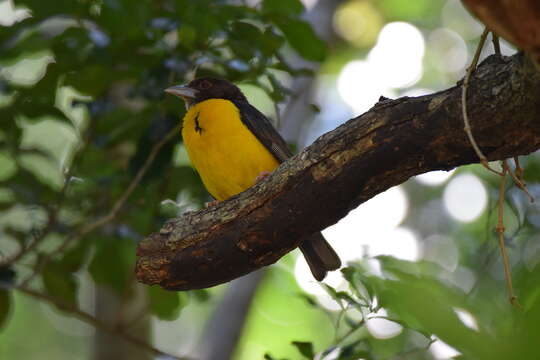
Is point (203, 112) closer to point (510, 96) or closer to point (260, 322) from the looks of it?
point (510, 96)

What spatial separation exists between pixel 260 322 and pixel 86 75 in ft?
15.0

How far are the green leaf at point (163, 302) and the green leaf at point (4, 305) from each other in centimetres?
91

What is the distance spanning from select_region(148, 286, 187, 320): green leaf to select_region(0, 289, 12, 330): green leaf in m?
0.91

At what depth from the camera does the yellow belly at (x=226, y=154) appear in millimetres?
4457

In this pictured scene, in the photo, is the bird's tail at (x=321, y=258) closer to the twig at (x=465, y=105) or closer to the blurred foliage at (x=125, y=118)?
the blurred foliage at (x=125, y=118)

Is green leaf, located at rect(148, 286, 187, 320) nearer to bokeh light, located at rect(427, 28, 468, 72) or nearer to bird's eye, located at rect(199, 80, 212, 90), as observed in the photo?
bird's eye, located at rect(199, 80, 212, 90)

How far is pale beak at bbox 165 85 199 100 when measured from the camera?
4573mm

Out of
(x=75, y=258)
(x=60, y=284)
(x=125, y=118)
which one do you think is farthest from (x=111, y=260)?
(x=125, y=118)

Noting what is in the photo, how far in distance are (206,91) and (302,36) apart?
1.06 metres

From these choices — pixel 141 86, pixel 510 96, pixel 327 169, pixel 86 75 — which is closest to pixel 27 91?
pixel 86 75

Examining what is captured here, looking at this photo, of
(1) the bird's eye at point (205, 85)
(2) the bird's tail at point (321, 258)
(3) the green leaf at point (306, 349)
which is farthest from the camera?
(1) the bird's eye at point (205, 85)

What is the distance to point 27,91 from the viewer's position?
4527mm

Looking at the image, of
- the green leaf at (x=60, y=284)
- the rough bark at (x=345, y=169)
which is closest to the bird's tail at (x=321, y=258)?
the rough bark at (x=345, y=169)

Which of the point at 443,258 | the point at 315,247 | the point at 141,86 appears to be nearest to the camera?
the point at 315,247
